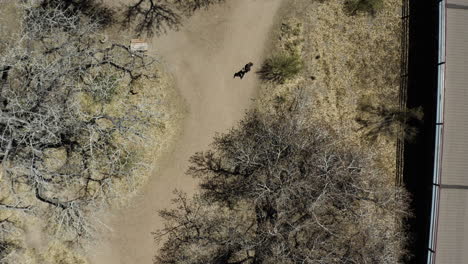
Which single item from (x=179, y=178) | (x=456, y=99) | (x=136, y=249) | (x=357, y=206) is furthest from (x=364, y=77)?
(x=136, y=249)

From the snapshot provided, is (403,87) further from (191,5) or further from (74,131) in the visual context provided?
(74,131)

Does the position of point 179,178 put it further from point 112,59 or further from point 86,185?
point 112,59

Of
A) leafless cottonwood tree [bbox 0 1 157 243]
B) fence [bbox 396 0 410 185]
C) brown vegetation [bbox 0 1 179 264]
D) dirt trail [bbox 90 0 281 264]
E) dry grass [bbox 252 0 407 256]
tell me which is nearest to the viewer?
leafless cottonwood tree [bbox 0 1 157 243]

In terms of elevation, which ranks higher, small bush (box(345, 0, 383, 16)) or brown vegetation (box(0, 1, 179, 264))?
small bush (box(345, 0, 383, 16))

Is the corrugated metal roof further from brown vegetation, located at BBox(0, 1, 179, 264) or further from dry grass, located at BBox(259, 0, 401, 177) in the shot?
brown vegetation, located at BBox(0, 1, 179, 264)

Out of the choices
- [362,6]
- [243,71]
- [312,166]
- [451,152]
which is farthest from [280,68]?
[451,152]

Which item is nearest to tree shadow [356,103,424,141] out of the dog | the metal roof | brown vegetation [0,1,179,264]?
the metal roof
